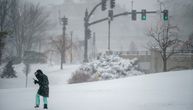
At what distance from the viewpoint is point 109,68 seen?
91.2 feet

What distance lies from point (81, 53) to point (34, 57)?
945 inches

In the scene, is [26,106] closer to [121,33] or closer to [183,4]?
[183,4]

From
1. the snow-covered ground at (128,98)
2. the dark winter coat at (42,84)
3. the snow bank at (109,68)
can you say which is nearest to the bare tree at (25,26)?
the snow bank at (109,68)

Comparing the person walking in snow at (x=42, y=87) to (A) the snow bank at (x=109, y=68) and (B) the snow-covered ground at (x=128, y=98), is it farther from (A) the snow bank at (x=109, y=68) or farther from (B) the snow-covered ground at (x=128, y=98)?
(A) the snow bank at (x=109, y=68)

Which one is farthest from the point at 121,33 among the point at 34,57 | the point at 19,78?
the point at 19,78

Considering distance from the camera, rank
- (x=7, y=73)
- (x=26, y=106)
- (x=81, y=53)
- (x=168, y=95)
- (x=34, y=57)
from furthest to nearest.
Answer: (x=81, y=53)
(x=34, y=57)
(x=7, y=73)
(x=168, y=95)
(x=26, y=106)

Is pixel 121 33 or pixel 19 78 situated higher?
pixel 121 33

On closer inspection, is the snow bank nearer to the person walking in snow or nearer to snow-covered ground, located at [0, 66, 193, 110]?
snow-covered ground, located at [0, 66, 193, 110]

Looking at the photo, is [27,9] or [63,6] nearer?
[27,9]

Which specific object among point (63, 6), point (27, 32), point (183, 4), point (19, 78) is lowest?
point (19, 78)

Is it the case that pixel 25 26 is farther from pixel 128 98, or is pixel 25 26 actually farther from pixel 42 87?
pixel 42 87

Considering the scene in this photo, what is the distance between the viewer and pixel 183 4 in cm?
4441

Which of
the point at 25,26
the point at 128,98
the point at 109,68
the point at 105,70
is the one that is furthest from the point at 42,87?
the point at 25,26

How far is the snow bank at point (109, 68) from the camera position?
Result: 27.4m
